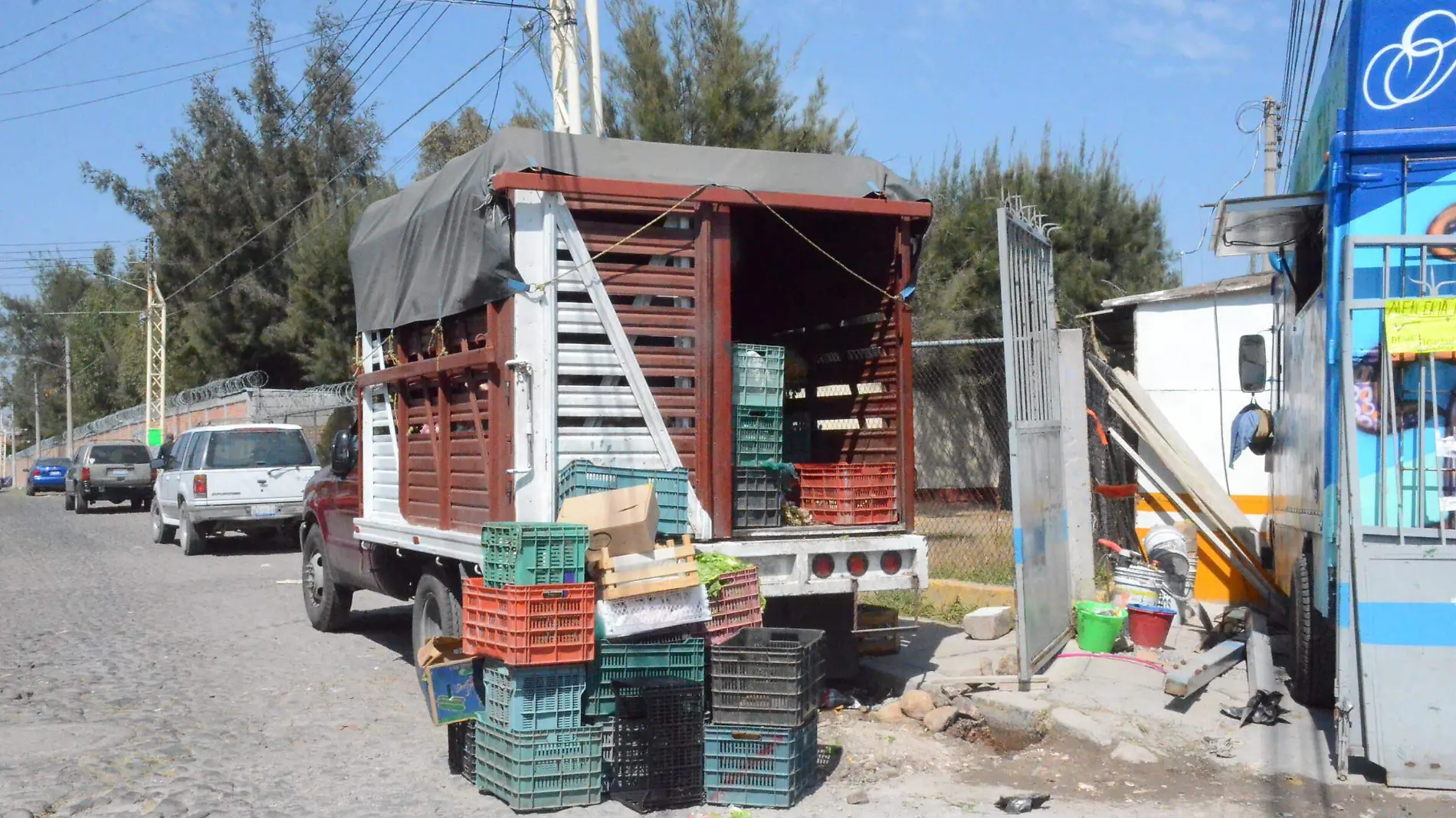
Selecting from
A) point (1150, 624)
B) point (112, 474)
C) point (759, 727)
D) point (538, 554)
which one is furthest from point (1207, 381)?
point (112, 474)

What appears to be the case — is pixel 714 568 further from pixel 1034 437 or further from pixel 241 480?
pixel 241 480

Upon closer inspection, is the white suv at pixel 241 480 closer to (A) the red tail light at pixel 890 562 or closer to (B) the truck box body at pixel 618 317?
(B) the truck box body at pixel 618 317

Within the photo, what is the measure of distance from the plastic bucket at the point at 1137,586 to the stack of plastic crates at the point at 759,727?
147 inches

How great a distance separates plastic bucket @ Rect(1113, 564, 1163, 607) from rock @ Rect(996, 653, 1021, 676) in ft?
3.80

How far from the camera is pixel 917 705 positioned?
7.00 metres

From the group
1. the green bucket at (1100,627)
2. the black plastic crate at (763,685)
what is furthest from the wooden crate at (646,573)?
the green bucket at (1100,627)

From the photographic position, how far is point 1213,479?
1048cm

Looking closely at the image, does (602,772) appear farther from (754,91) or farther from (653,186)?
(754,91)

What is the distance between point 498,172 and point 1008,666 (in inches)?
176

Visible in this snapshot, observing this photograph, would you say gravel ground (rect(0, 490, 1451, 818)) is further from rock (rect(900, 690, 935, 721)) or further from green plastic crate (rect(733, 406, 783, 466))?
green plastic crate (rect(733, 406, 783, 466))

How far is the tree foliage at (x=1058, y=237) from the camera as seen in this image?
1909 centimetres

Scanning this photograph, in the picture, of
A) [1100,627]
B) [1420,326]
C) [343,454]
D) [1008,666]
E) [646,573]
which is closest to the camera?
[1420,326]

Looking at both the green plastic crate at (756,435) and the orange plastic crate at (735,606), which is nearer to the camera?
the orange plastic crate at (735,606)

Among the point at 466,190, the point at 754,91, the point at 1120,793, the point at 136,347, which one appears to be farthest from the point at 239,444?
the point at 136,347
